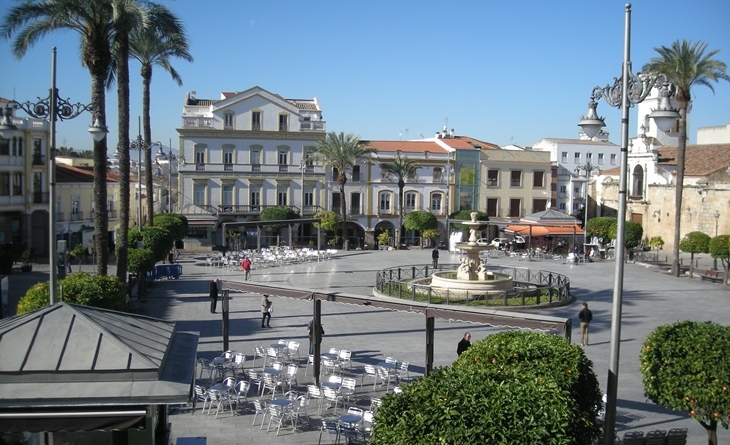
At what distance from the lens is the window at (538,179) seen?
6350 centimetres

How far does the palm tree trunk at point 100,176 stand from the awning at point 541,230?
31.7 m

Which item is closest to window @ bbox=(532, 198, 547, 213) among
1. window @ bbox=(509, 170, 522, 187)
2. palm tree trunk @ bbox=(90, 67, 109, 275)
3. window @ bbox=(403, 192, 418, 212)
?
window @ bbox=(509, 170, 522, 187)

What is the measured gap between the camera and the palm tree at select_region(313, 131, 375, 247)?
53594 millimetres

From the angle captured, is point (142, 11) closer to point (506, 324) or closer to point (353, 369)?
point (353, 369)

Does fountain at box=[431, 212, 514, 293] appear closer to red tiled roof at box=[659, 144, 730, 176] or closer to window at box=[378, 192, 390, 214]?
window at box=[378, 192, 390, 214]

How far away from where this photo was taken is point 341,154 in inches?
2108

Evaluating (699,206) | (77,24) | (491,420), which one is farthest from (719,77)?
(491,420)

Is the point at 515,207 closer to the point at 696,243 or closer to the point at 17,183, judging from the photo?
the point at 696,243

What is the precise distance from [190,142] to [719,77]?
37.9 meters

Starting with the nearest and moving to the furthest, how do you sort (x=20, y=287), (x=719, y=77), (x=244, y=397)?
(x=244, y=397) → (x=20, y=287) → (x=719, y=77)

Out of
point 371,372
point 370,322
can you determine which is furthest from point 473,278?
point 371,372

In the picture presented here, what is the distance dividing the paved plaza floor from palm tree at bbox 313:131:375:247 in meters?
13.3

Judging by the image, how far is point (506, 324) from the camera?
517 inches

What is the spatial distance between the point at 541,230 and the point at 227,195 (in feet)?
81.9
